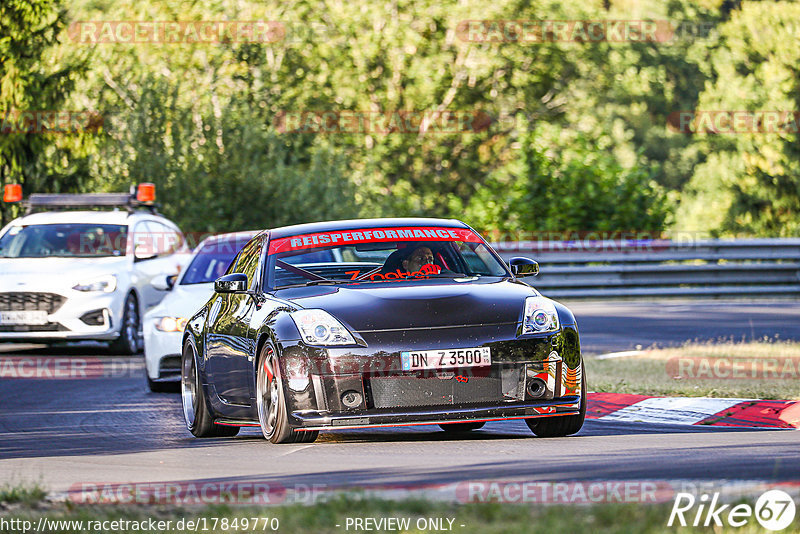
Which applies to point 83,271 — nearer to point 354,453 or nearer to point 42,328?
point 42,328

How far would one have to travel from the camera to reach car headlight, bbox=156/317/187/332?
13262mm

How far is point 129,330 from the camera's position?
1758 cm

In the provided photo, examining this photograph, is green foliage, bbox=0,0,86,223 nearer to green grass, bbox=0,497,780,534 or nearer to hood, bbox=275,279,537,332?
hood, bbox=275,279,537,332

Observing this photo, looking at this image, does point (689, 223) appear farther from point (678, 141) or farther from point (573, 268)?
point (573, 268)

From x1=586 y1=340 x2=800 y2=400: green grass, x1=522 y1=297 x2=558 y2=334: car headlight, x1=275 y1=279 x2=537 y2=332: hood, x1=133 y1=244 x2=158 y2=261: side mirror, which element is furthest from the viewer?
x1=133 y1=244 x2=158 y2=261: side mirror

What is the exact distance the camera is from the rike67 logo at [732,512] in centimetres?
551

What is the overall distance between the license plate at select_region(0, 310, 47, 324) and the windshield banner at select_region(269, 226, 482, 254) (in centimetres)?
777

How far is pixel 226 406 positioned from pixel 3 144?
18.6 meters

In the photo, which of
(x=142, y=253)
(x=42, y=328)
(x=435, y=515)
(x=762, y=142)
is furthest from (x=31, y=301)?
(x=762, y=142)

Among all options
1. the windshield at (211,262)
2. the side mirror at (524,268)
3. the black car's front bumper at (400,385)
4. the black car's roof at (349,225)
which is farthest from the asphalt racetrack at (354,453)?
the windshield at (211,262)

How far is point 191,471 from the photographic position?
7.89 metres

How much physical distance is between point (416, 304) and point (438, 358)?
38 cm

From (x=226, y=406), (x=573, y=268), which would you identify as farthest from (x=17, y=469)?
(x=573, y=268)

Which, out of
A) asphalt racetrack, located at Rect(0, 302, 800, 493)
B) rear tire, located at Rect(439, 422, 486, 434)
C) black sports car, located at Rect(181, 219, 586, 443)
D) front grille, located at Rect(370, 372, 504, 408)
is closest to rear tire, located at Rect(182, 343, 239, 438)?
asphalt racetrack, located at Rect(0, 302, 800, 493)
